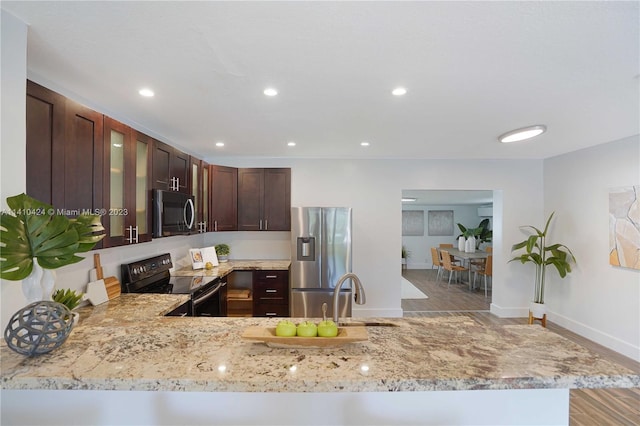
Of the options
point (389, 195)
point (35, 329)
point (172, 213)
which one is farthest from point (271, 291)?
point (35, 329)

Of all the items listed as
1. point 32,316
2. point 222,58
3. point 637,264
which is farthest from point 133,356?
point 637,264

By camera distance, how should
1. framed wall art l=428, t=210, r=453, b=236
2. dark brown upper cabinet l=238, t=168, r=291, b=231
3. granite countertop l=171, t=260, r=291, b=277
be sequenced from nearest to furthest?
granite countertop l=171, t=260, r=291, b=277 < dark brown upper cabinet l=238, t=168, r=291, b=231 < framed wall art l=428, t=210, r=453, b=236

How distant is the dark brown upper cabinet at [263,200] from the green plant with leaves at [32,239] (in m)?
3.21

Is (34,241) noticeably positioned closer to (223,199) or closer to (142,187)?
(142,187)

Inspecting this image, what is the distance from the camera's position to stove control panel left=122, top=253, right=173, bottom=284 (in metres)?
2.82

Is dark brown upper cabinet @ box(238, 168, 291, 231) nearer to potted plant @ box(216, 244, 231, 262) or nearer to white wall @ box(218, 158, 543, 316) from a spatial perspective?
white wall @ box(218, 158, 543, 316)

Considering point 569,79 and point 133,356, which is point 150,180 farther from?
point 569,79

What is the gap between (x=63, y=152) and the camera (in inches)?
70.1

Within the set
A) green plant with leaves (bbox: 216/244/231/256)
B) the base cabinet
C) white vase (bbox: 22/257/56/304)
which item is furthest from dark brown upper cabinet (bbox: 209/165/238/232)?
white vase (bbox: 22/257/56/304)

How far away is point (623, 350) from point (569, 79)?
3498mm

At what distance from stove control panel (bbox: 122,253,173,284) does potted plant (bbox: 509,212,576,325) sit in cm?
479

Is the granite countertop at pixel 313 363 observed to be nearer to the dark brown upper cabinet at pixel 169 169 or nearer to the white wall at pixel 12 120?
the white wall at pixel 12 120

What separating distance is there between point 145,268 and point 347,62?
109 inches

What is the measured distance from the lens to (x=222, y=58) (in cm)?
172
